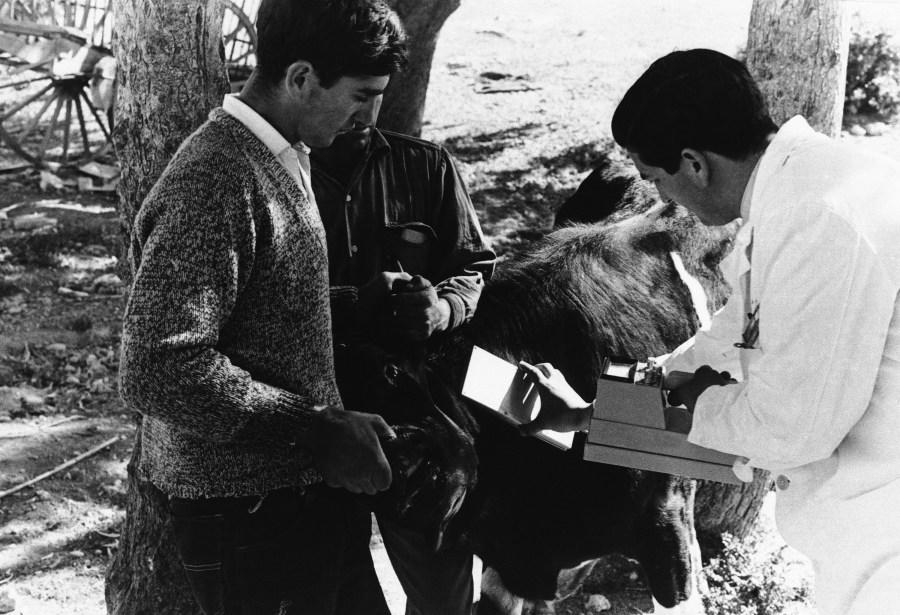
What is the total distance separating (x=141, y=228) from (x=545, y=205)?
222 inches

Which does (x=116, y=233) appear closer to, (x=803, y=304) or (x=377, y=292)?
(x=377, y=292)

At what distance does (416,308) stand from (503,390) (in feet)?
1.07

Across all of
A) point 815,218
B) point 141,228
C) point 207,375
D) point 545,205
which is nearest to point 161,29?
point 141,228

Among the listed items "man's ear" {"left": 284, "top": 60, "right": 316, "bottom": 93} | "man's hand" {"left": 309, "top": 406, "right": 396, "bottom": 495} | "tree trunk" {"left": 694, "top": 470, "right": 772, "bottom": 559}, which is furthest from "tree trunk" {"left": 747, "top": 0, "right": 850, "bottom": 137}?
"man's hand" {"left": 309, "top": 406, "right": 396, "bottom": 495}

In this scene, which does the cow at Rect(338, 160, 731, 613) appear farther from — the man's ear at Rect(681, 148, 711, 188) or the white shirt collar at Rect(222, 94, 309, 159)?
the man's ear at Rect(681, 148, 711, 188)

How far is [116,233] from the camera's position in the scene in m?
7.66

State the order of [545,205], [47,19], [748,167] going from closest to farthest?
[748,167] < [545,205] < [47,19]

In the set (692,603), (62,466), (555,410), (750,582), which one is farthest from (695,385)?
(62,466)

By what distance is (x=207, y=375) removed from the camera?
1.79m

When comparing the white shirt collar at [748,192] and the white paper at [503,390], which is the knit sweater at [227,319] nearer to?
the white paper at [503,390]

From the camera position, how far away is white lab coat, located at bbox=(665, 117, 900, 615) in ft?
5.57

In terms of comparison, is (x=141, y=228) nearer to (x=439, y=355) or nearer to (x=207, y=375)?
(x=207, y=375)

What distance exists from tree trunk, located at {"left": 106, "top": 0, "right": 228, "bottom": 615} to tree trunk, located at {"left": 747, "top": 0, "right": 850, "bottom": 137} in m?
2.39

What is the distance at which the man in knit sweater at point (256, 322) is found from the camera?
1.79 m
